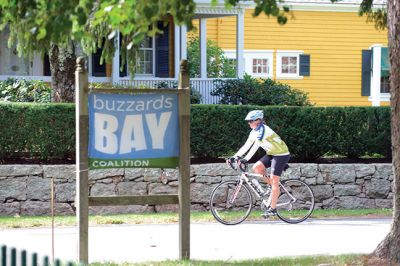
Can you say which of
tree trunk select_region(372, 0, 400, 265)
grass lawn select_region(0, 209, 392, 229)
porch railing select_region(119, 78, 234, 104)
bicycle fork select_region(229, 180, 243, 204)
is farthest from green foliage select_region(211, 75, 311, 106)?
tree trunk select_region(372, 0, 400, 265)

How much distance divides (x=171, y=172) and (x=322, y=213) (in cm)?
280

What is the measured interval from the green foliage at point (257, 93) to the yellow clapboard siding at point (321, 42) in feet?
21.7

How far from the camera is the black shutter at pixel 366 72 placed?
102 ft

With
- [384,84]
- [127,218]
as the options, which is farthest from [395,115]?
[384,84]

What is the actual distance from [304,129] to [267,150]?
356 cm

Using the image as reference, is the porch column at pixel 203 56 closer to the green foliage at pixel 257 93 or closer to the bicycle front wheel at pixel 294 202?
the green foliage at pixel 257 93

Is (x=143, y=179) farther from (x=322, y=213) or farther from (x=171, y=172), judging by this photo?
(x=322, y=213)

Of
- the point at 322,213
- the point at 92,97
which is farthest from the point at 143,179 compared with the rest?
the point at 92,97

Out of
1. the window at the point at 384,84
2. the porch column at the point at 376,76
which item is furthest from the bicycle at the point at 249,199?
the window at the point at 384,84

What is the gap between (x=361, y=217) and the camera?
16062 millimetres

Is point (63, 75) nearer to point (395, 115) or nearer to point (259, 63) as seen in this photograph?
point (395, 115)

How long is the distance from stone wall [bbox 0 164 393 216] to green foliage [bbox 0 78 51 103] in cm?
414

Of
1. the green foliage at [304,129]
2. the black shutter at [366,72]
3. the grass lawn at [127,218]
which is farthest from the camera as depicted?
the black shutter at [366,72]

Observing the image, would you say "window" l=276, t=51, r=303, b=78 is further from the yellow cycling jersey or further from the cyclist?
the yellow cycling jersey
